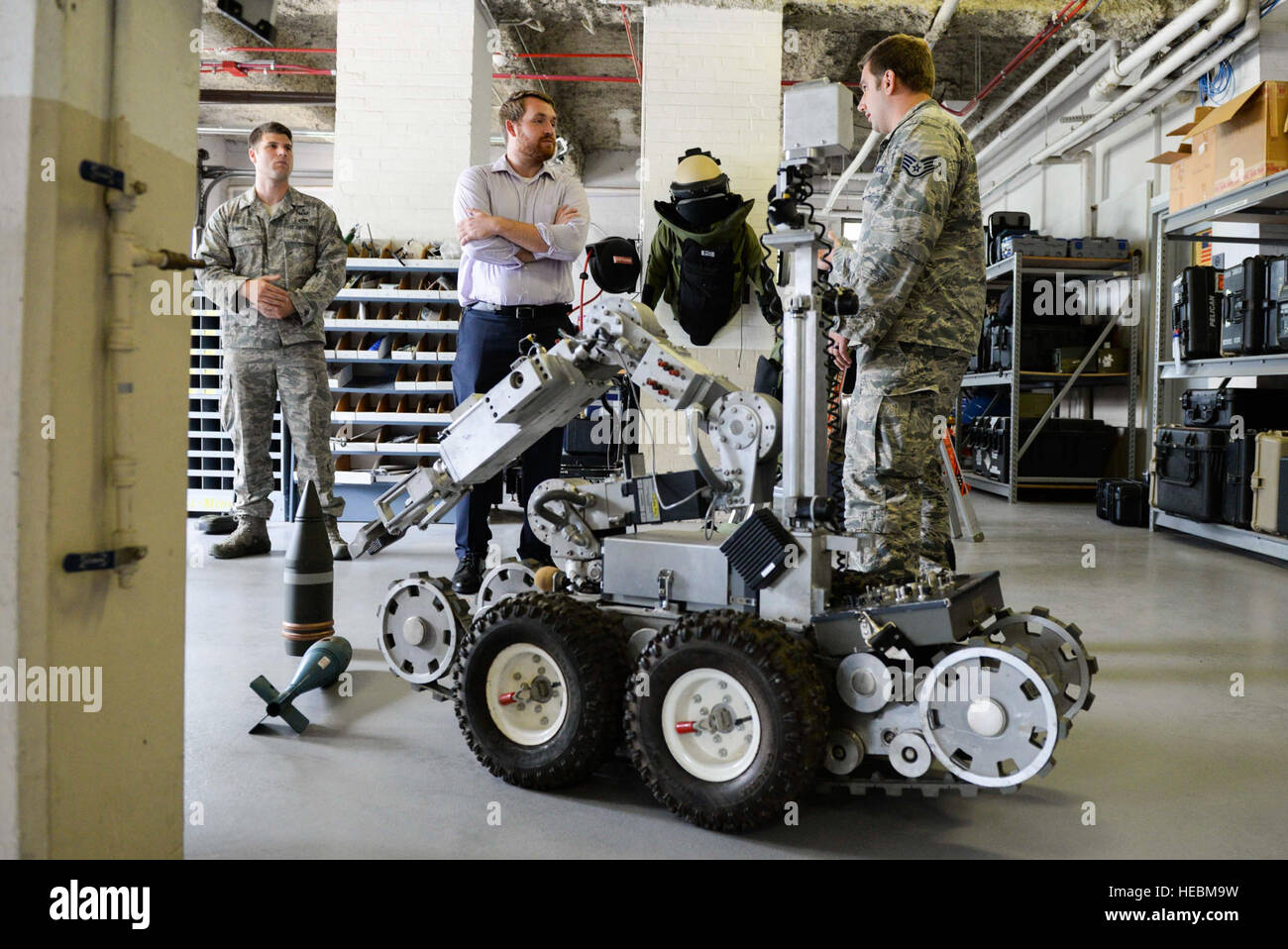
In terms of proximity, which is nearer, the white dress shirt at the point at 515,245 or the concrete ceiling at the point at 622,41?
the white dress shirt at the point at 515,245

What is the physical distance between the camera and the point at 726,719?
Result: 1.88 meters

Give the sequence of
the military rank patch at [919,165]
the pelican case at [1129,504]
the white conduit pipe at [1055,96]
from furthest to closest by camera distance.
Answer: the white conduit pipe at [1055,96] < the pelican case at [1129,504] < the military rank patch at [919,165]

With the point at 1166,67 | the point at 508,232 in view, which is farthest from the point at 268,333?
the point at 1166,67

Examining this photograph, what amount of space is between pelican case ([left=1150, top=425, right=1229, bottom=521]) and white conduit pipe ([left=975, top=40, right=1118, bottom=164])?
2834 millimetres

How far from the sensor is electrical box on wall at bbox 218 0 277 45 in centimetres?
152

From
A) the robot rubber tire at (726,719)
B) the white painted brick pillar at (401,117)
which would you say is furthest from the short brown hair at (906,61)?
the white painted brick pillar at (401,117)

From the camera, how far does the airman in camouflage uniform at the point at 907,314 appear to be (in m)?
2.51

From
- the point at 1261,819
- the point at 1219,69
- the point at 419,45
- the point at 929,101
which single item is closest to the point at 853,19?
the point at 1219,69

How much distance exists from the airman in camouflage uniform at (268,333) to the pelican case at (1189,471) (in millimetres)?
4869

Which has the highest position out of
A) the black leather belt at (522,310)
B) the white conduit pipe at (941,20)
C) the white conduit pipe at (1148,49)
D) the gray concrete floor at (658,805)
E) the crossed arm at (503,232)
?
the white conduit pipe at (941,20)

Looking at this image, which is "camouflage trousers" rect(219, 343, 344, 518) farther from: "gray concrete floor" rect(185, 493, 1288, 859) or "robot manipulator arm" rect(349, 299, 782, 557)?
"robot manipulator arm" rect(349, 299, 782, 557)

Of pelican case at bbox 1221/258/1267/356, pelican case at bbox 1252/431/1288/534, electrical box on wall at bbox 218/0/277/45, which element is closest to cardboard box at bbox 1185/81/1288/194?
pelican case at bbox 1221/258/1267/356

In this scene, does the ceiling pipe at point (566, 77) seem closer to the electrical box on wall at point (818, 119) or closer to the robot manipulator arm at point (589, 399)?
the robot manipulator arm at point (589, 399)
